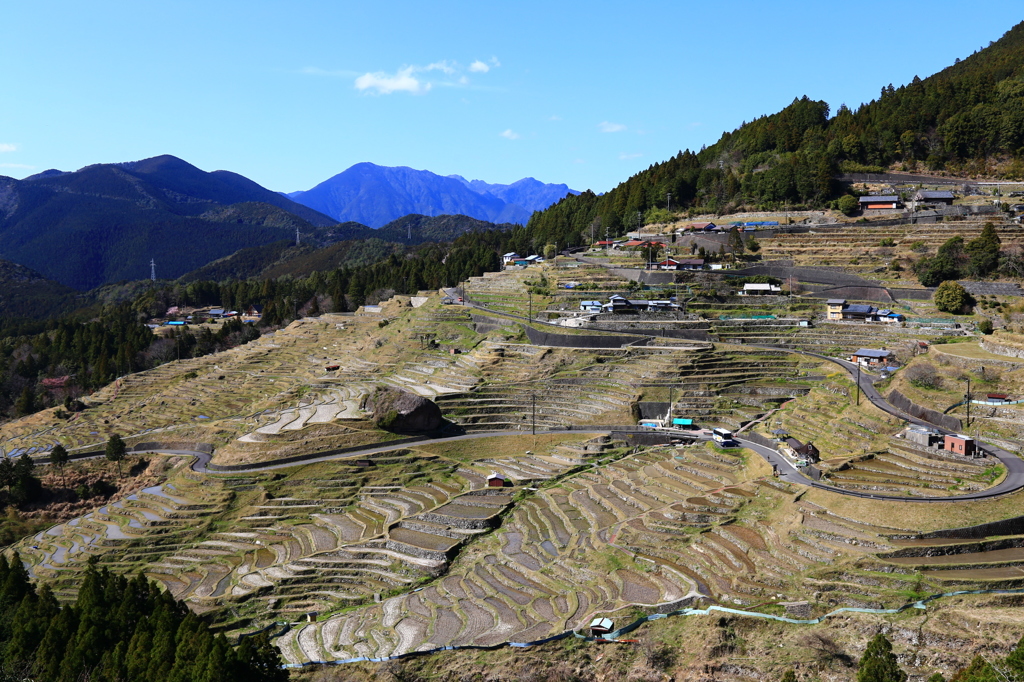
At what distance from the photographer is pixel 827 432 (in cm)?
3678

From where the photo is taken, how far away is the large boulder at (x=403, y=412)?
45.8 m

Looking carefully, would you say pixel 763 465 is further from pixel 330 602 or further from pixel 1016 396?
pixel 330 602

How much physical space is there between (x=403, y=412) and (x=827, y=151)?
59899 millimetres

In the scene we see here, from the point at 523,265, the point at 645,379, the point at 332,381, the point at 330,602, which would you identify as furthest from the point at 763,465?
the point at 523,265

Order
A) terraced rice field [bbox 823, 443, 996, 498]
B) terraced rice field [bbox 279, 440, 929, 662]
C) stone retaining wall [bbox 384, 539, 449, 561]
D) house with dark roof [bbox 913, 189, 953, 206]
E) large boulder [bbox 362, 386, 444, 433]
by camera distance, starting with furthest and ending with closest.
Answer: house with dark roof [bbox 913, 189, 953, 206]
large boulder [bbox 362, 386, 444, 433]
stone retaining wall [bbox 384, 539, 449, 561]
terraced rice field [bbox 823, 443, 996, 498]
terraced rice field [bbox 279, 440, 929, 662]

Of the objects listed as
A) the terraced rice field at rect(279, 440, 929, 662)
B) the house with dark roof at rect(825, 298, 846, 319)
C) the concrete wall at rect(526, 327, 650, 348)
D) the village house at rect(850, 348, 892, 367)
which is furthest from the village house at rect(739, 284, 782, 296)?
the terraced rice field at rect(279, 440, 929, 662)

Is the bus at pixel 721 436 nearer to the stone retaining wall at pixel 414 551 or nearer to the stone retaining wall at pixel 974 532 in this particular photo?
the stone retaining wall at pixel 974 532

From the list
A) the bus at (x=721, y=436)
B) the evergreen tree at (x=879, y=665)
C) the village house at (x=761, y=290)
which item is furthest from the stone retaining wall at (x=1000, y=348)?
the evergreen tree at (x=879, y=665)

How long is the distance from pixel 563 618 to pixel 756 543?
7.41m

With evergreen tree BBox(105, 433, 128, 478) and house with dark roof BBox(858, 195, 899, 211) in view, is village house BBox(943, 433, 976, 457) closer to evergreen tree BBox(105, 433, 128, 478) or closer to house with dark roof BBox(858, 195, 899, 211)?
evergreen tree BBox(105, 433, 128, 478)

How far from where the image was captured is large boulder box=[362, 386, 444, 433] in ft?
150

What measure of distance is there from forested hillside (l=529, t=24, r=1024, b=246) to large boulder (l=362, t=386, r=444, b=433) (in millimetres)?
47820

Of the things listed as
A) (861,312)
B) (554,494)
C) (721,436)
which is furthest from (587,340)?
(554,494)

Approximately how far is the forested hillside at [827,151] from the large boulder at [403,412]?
157 feet
